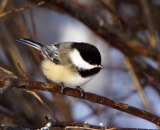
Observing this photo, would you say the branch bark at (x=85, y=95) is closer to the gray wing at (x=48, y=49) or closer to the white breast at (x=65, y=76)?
the white breast at (x=65, y=76)

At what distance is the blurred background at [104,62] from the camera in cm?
A: 254

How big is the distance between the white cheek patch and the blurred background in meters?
0.33

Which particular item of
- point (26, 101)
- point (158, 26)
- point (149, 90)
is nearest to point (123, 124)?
point (149, 90)

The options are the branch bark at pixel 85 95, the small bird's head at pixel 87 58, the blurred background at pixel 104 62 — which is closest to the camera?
the branch bark at pixel 85 95

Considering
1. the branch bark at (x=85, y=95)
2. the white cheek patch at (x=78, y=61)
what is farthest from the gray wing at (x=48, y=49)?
the branch bark at (x=85, y=95)

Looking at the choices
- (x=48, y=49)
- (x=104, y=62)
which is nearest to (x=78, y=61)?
(x=48, y=49)

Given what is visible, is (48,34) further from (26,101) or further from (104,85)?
(26,101)

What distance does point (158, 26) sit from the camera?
324cm

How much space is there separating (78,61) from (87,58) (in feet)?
0.17

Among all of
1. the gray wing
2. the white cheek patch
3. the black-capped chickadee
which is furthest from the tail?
the white cheek patch

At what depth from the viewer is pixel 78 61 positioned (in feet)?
6.47

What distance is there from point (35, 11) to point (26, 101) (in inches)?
58.5

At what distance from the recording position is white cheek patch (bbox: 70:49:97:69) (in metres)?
1.96

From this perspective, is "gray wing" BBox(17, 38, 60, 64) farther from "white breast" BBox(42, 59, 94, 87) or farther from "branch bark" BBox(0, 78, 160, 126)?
"branch bark" BBox(0, 78, 160, 126)
